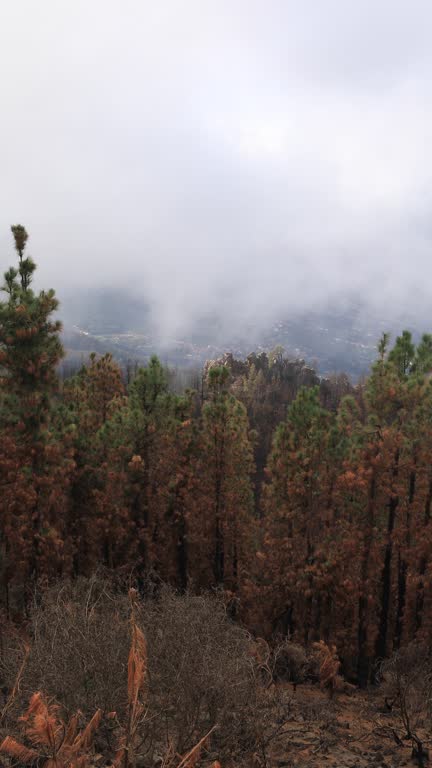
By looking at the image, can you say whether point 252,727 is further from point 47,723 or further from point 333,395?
point 333,395

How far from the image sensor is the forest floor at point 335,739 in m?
9.11

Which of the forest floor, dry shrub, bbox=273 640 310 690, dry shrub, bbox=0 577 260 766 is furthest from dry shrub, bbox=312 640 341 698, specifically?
dry shrub, bbox=0 577 260 766

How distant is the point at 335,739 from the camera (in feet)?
33.3

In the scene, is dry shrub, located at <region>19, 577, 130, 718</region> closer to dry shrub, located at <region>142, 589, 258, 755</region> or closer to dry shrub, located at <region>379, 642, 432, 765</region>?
dry shrub, located at <region>142, 589, 258, 755</region>

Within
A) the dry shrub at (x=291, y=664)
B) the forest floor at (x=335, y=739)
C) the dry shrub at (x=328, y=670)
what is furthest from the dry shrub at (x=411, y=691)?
the dry shrub at (x=291, y=664)

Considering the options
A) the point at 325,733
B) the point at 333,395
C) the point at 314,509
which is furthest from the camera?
the point at 333,395

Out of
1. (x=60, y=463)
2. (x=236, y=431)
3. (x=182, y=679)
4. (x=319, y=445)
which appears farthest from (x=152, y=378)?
(x=182, y=679)

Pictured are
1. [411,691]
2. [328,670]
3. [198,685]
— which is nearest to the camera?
[198,685]

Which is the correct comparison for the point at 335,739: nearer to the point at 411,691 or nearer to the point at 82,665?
the point at 411,691

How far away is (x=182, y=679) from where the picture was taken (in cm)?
738

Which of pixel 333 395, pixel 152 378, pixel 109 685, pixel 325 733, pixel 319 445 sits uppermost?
pixel 333 395

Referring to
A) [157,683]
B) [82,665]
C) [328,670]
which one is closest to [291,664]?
[328,670]

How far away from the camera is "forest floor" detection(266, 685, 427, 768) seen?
29.9 feet

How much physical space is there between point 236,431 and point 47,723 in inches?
721
